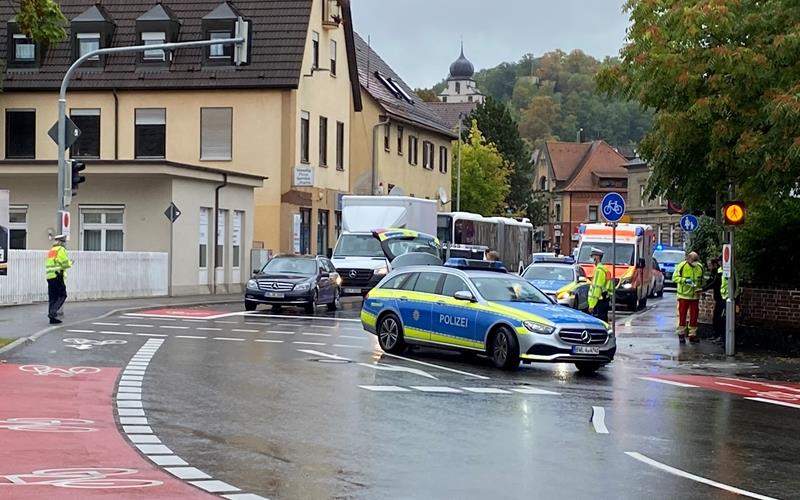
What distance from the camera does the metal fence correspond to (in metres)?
32.8

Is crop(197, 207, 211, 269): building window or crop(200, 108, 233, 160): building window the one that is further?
crop(200, 108, 233, 160): building window

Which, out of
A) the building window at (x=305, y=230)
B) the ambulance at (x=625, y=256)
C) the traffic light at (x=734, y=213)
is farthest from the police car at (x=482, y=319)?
the building window at (x=305, y=230)

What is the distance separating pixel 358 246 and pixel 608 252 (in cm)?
804

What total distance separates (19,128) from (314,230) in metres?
12.6

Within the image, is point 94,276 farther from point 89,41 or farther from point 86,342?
point 89,41

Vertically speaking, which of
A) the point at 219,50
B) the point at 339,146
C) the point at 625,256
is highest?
the point at 219,50

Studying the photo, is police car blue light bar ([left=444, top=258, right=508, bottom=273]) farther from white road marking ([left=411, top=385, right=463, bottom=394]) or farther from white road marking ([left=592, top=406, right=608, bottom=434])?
white road marking ([left=592, top=406, right=608, bottom=434])

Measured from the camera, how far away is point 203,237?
4441cm

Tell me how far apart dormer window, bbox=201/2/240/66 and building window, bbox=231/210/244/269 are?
7.80 meters

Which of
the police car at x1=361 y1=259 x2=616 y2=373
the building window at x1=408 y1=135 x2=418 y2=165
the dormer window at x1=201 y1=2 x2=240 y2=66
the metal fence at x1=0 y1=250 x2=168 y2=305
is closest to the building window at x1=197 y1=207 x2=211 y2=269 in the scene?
the metal fence at x1=0 y1=250 x2=168 y2=305

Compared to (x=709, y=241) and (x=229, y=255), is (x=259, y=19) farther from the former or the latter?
(x=709, y=241)

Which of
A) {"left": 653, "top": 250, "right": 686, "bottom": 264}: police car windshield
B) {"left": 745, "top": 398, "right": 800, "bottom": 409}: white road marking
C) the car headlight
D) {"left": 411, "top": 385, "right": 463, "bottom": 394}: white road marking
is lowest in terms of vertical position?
{"left": 745, "top": 398, "right": 800, "bottom": 409}: white road marking

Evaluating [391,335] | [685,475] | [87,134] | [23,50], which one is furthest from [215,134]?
[685,475]

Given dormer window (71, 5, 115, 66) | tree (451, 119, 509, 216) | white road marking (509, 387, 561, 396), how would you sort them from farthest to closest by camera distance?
tree (451, 119, 509, 216) < dormer window (71, 5, 115, 66) < white road marking (509, 387, 561, 396)
